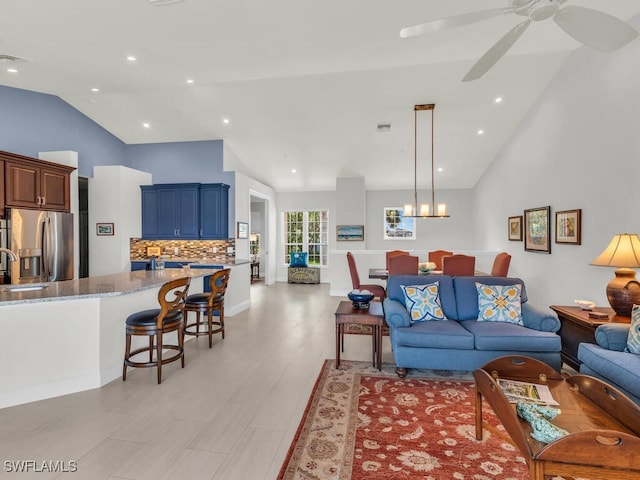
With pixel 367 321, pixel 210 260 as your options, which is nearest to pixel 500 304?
pixel 367 321

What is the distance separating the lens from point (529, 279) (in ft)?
19.3

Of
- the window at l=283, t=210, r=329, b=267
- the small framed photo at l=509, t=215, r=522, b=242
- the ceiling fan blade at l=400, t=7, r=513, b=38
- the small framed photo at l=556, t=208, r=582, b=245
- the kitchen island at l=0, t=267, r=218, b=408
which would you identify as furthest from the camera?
the window at l=283, t=210, r=329, b=267

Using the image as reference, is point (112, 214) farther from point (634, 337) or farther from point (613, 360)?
point (634, 337)

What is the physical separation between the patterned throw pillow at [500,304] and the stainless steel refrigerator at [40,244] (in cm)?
598

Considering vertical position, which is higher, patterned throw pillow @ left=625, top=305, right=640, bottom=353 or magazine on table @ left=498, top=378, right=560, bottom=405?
patterned throw pillow @ left=625, top=305, right=640, bottom=353

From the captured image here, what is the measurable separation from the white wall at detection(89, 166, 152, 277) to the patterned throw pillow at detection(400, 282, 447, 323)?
17.9 ft

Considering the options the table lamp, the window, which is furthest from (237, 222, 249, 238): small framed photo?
the table lamp

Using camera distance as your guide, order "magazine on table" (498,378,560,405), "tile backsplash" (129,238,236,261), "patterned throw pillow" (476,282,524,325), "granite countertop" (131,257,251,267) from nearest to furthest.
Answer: "magazine on table" (498,378,560,405), "patterned throw pillow" (476,282,524,325), "granite countertop" (131,257,251,267), "tile backsplash" (129,238,236,261)

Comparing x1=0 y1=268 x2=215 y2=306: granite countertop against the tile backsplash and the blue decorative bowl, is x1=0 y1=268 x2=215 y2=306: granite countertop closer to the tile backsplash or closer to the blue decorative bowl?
the blue decorative bowl

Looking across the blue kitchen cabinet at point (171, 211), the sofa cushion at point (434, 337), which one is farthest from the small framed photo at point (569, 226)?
the blue kitchen cabinet at point (171, 211)

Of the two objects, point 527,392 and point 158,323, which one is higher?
point 158,323

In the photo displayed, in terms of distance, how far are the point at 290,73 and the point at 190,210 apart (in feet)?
10.5

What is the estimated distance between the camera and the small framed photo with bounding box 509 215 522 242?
627cm

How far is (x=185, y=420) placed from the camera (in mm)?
2529
